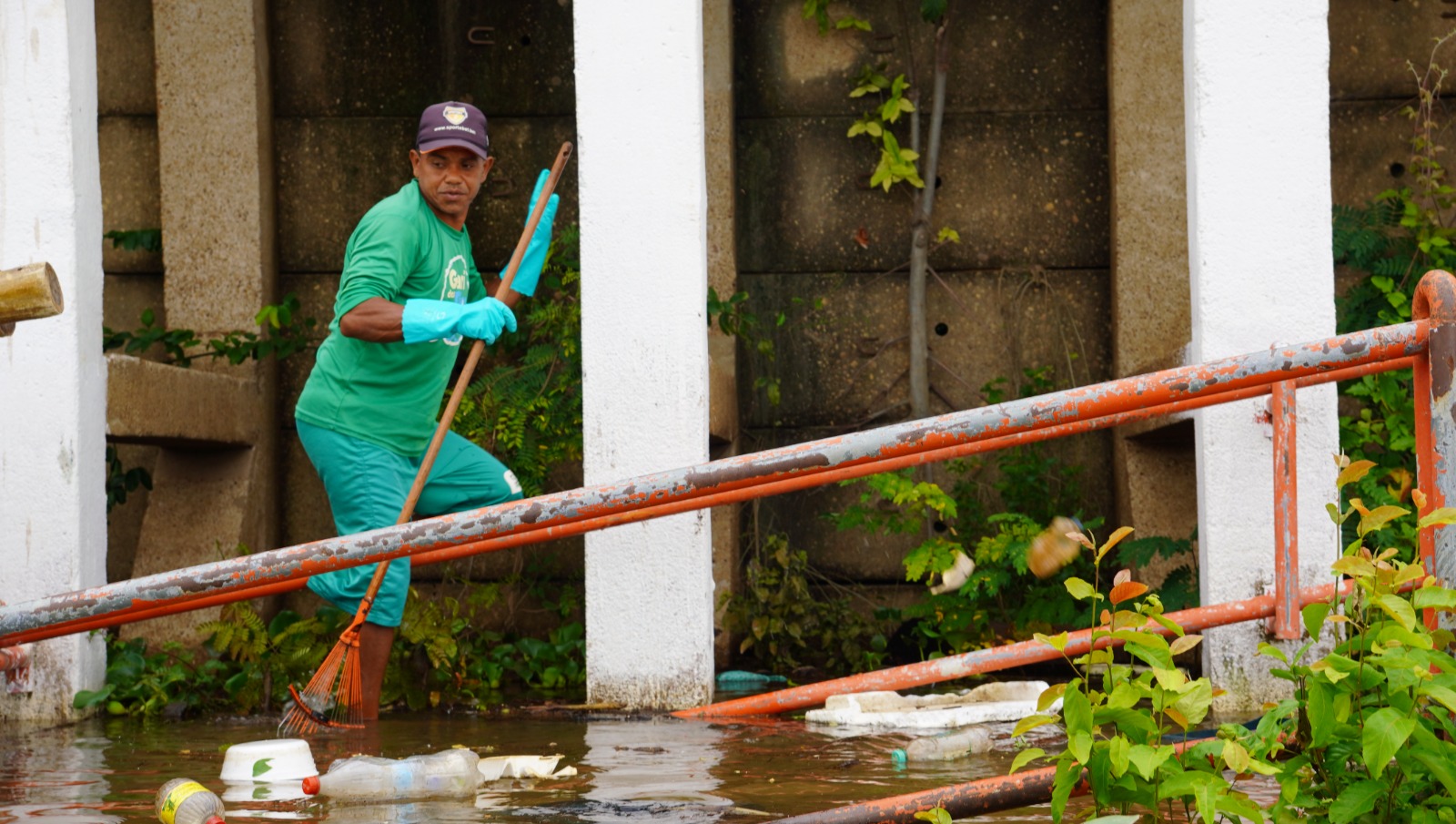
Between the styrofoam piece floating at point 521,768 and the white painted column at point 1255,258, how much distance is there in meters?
2.13

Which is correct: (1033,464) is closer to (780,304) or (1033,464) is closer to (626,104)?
(780,304)

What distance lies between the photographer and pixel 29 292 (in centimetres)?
257

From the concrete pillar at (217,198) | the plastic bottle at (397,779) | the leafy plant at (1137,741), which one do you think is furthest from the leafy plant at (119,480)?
the leafy plant at (1137,741)

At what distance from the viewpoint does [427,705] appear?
5.32m

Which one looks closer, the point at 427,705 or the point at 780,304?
the point at 427,705

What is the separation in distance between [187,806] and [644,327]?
2357 mm

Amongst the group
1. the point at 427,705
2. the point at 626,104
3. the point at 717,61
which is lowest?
the point at 427,705

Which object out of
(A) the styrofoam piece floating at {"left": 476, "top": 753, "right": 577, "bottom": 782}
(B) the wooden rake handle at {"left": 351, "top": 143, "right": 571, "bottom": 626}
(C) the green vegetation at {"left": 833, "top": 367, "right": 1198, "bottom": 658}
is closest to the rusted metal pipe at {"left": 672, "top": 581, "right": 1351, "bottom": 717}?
(A) the styrofoam piece floating at {"left": 476, "top": 753, "right": 577, "bottom": 782}

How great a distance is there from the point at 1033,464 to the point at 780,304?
139 centimetres

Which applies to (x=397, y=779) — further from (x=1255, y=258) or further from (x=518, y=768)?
(x=1255, y=258)

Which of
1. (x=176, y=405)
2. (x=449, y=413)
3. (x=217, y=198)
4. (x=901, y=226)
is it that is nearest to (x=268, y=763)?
(x=449, y=413)

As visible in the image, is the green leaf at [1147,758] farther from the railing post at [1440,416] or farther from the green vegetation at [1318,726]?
the railing post at [1440,416]

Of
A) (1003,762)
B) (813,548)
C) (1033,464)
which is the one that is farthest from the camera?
(813,548)

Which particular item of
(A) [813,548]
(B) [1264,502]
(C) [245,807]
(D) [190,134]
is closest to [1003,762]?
(B) [1264,502]
